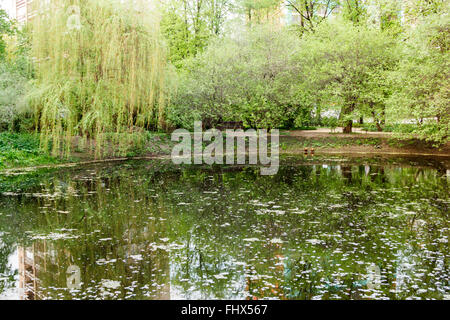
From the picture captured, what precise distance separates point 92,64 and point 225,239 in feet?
46.1

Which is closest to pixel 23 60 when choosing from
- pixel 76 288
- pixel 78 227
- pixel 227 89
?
pixel 227 89

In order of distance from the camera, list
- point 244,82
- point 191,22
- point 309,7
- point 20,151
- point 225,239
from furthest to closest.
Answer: point 309,7 < point 191,22 < point 244,82 < point 20,151 < point 225,239

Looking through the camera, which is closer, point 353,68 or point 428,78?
point 428,78

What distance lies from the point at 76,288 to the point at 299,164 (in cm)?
1626

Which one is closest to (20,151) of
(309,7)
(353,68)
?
(353,68)

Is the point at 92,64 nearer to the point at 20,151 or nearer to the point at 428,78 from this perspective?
the point at 20,151

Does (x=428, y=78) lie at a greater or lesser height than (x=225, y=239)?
greater

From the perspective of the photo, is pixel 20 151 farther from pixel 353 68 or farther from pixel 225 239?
pixel 353 68

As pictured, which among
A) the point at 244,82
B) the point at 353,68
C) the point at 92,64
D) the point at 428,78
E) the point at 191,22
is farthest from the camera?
the point at 191,22

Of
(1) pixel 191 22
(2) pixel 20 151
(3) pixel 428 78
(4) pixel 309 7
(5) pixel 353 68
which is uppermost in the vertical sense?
(4) pixel 309 7

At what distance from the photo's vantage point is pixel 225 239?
8.10 meters

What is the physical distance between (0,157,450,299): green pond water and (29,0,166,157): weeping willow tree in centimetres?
450

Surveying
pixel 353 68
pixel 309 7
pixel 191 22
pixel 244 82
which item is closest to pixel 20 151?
pixel 244 82
